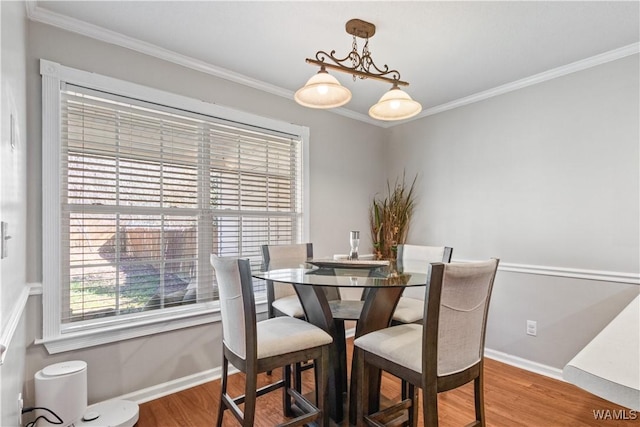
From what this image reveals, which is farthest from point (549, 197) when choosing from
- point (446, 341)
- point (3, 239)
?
point (3, 239)

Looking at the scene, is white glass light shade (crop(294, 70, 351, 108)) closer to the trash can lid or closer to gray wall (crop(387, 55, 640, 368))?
gray wall (crop(387, 55, 640, 368))

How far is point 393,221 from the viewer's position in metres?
3.87

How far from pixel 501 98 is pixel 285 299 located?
2682 mm

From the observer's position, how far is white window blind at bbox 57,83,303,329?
2.19m

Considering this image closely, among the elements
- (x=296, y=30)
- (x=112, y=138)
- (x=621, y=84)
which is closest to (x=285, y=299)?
(x=112, y=138)

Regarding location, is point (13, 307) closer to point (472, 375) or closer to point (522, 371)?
point (472, 375)

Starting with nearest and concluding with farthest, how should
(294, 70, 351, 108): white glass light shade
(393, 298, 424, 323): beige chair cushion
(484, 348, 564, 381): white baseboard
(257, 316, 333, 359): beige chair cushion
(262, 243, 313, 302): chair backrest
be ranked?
(257, 316, 333, 359): beige chair cushion, (294, 70, 351, 108): white glass light shade, (393, 298, 424, 323): beige chair cushion, (262, 243, 313, 302): chair backrest, (484, 348, 564, 381): white baseboard

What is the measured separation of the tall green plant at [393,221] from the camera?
3.86 m

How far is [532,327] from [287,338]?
234cm

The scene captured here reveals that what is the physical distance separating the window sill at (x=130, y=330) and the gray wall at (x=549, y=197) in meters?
2.49

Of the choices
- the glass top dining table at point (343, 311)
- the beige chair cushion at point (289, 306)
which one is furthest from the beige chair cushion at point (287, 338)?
the beige chair cushion at point (289, 306)

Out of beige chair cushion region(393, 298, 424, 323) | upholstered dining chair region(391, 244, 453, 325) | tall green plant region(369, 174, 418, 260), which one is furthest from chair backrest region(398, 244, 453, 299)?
tall green plant region(369, 174, 418, 260)

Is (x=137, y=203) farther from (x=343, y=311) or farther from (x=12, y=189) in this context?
(x=343, y=311)

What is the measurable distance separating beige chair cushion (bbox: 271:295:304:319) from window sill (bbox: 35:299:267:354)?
0.55 meters
